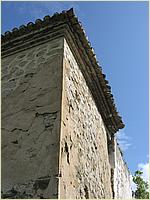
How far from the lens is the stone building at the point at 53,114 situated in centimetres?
331

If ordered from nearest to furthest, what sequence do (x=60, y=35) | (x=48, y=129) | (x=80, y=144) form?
(x=48, y=129) < (x=80, y=144) < (x=60, y=35)

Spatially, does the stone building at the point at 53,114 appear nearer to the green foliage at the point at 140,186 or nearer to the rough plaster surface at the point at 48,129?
the rough plaster surface at the point at 48,129

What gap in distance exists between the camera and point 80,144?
430 cm

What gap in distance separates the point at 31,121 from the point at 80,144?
867 millimetres

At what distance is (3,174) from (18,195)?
1.22 ft

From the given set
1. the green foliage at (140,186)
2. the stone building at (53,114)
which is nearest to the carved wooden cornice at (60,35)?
the stone building at (53,114)

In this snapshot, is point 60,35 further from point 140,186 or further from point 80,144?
point 140,186

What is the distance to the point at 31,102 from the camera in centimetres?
397

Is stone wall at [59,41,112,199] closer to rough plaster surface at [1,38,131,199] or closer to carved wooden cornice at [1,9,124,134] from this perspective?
rough plaster surface at [1,38,131,199]

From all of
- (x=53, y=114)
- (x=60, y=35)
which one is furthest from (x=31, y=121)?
(x=60, y=35)

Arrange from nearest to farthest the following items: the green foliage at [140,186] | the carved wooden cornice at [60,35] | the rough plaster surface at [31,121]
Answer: the rough plaster surface at [31,121], the carved wooden cornice at [60,35], the green foliage at [140,186]

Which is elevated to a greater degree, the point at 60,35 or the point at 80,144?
the point at 60,35

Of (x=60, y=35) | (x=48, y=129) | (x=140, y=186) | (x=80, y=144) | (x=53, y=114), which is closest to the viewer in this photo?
(x=48, y=129)

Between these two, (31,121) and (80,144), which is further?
(80,144)
